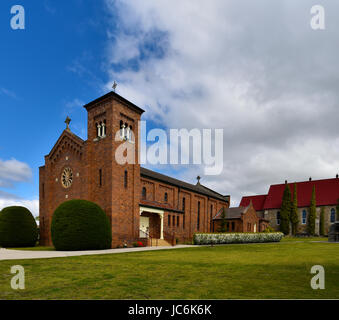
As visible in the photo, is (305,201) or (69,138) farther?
(305,201)

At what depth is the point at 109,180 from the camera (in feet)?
81.5

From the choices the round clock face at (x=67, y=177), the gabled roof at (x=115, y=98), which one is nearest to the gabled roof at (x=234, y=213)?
the gabled roof at (x=115, y=98)

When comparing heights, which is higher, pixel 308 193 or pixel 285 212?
pixel 308 193

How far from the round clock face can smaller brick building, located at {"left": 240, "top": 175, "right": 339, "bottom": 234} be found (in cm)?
3489

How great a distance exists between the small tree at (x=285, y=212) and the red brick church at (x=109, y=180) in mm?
28784

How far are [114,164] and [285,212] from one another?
41.7 meters

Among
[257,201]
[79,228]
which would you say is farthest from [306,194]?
[79,228]

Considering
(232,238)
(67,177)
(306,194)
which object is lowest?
(232,238)

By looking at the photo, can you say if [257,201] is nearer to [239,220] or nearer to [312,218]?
[312,218]

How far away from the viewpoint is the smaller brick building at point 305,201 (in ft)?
172

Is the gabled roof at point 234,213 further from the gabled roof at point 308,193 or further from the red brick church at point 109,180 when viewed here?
the gabled roof at point 308,193

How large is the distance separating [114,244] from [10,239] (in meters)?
10.6
